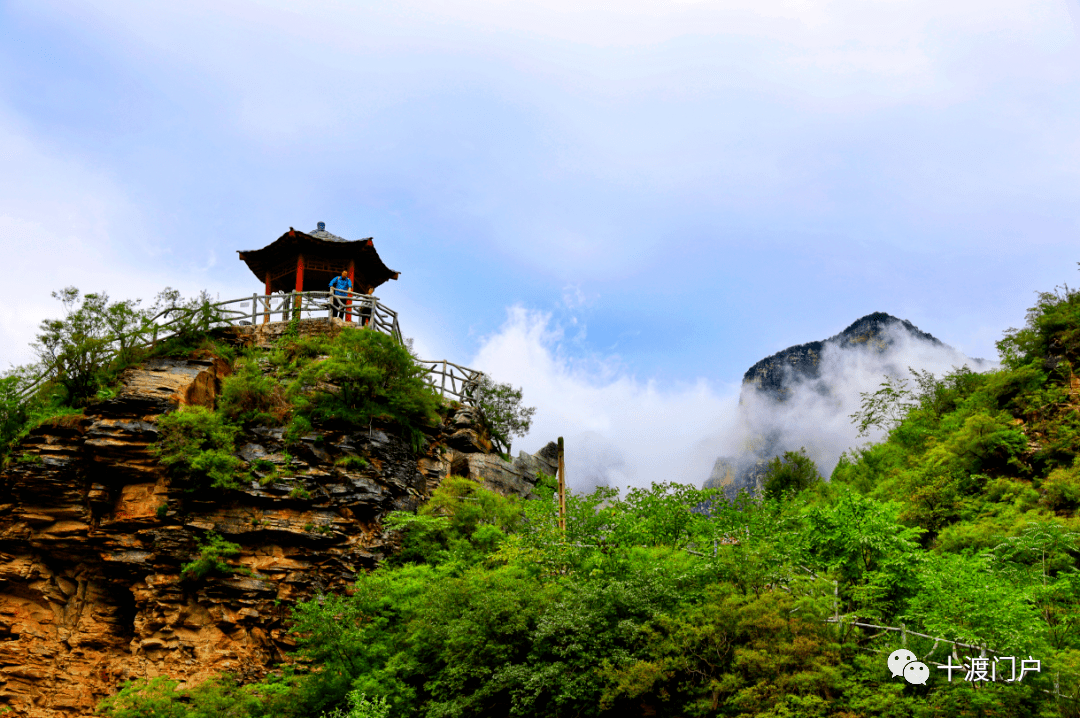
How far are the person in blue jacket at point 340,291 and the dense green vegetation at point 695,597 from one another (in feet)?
7.85

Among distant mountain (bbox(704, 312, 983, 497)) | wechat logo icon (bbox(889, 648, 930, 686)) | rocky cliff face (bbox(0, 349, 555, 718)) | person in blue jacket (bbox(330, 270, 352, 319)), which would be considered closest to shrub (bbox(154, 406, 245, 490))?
rocky cliff face (bbox(0, 349, 555, 718))

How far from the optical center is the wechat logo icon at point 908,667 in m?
14.8

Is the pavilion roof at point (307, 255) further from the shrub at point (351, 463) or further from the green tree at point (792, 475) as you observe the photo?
the green tree at point (792, 475)

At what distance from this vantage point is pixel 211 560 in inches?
883

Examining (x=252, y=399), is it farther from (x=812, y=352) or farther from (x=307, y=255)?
(x=812, y=352)

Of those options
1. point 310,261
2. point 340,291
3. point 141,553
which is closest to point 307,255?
point 310,261

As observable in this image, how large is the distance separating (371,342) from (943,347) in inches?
2351

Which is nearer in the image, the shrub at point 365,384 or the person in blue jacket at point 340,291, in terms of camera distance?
the shrub at point 365,384

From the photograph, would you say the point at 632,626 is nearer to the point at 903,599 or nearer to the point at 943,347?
the point at 903,599

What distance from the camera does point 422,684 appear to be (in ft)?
65.3

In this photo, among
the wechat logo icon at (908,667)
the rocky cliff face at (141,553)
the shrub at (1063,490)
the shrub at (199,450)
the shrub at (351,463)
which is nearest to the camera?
the wechat logo icon at (908,667)

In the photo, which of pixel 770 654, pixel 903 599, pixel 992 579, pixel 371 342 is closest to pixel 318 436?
pixel 371 342

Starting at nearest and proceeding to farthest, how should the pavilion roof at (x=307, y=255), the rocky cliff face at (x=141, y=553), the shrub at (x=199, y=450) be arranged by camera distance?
1. the rocky cliff face at (x=141, y=553)
2. the shrub at (x=199, y=450)
3. the pavilion roof at (x=307, y=255)

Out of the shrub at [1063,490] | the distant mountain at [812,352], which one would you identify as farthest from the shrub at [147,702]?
the distant mountain at [812,352]
